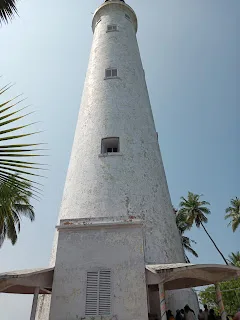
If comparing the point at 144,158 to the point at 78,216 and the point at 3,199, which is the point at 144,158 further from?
the point at 3,199

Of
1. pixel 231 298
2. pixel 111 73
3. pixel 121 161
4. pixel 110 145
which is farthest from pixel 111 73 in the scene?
pixel 231 298

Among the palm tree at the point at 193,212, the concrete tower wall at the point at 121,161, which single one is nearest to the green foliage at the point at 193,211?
the palm tree at the point at 193,212

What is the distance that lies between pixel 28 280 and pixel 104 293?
2176 millimetres

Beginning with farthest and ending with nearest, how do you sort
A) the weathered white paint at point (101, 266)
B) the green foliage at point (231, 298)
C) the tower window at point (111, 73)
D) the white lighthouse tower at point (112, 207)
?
the green foliage at point (231, 298) < the tower window at point (111, 73) < the white lighthouse tower at point (112, 207) < the weathered white paint at point (101, 266)

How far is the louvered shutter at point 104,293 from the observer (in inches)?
340

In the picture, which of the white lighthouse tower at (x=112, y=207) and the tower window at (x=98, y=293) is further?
the white lighthouse tower at (x=112, y=207)

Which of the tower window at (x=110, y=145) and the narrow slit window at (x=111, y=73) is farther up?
the narrow slit window at (x=111, y=73)

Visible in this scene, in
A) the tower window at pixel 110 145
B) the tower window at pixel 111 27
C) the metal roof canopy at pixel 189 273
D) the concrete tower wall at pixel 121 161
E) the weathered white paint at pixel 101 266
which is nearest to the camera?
the metal roof canopy at pixel 189 273

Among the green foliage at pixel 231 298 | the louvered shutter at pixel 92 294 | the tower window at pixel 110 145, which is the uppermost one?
the tower window at pixel 110 145

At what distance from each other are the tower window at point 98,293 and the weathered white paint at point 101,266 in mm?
130

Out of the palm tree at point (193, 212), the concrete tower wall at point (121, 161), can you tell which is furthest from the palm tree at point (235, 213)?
the concrete tower wall at point (121, 161)

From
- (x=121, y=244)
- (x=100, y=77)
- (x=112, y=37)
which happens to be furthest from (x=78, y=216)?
(x=112, y=37)

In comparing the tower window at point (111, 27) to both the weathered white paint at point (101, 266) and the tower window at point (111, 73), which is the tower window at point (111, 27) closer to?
the tower window at point (111, 73)

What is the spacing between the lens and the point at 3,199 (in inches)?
210
